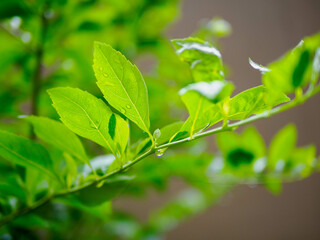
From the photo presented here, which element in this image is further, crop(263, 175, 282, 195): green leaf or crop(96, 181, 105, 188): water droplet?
crop(263, 175, 282, 195): green leaf

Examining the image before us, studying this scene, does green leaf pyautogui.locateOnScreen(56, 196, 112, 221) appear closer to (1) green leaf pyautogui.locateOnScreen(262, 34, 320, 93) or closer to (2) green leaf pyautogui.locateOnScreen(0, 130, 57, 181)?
(2) green leaf pyautogui.locateOnScreen(0, 130, 57, 181)

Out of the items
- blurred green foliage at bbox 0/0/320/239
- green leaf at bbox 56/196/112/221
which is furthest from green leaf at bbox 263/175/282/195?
green leaf at bbox 56/196/112/221

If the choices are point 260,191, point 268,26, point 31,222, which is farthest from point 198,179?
point 268,26

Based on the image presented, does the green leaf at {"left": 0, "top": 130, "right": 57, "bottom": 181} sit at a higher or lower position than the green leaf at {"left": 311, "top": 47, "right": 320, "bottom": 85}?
higher

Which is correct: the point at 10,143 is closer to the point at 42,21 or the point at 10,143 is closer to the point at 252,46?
the point at 42,21

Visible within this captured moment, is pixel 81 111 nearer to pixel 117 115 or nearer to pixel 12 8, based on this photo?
pixel 117 115
